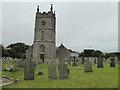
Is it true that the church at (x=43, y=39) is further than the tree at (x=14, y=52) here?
No

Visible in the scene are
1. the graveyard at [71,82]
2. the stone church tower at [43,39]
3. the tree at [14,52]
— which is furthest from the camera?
the tree at [14,52]

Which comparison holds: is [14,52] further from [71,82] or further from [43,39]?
[71,82]

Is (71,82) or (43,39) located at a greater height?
(43,39)

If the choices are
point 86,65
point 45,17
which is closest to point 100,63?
point 86,65

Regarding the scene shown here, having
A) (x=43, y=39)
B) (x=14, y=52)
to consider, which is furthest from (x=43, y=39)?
(x=14, y=52)

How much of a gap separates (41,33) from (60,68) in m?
26.4

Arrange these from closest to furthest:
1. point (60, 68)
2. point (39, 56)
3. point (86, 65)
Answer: point (60, 68)
point (86, 65)
point (39, 56)

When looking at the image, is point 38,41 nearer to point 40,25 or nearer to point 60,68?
point 40,25

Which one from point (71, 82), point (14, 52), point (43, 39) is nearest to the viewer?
point (71, 82)

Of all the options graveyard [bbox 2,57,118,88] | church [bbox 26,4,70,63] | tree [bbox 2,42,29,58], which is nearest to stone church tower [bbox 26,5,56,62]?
church [bbox 26,4,70,63]

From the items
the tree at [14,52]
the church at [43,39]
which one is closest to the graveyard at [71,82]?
the church at [43,39]

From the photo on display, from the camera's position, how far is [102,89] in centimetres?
723

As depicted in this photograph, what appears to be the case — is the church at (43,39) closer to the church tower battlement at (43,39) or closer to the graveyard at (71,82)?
the church tower battlement at (43,39)

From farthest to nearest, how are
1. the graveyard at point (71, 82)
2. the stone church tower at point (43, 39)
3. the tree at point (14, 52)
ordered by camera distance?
the tree at point (14, 52), the stone church tower at point (43, 39), the graveyard at point (71, 82)
